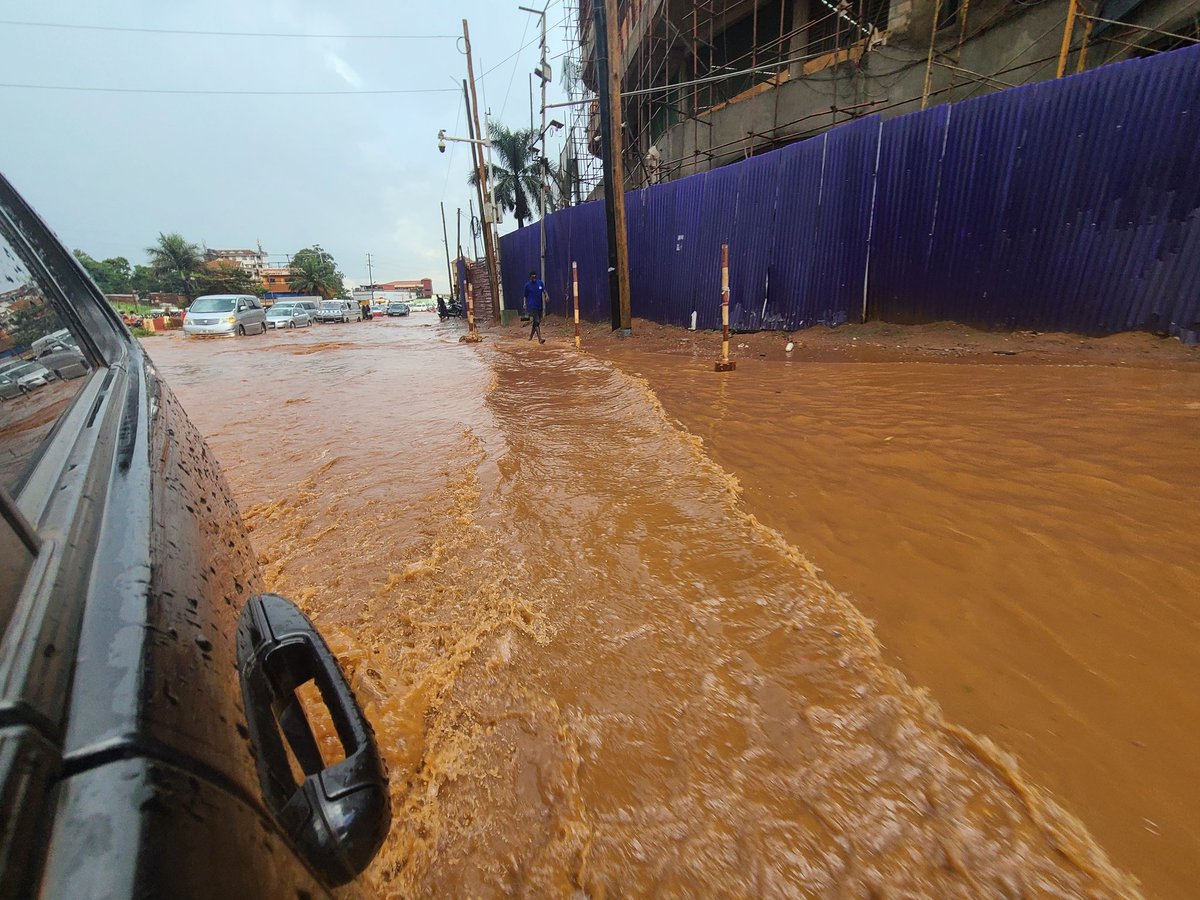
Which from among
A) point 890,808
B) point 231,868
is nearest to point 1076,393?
point 890,808

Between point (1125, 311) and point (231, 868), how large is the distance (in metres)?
8.13

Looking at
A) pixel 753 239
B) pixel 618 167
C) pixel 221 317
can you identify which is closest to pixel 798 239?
pixel 753 239

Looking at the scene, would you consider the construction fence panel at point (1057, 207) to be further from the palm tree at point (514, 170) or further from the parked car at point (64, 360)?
the palm tree at point (514, 170)

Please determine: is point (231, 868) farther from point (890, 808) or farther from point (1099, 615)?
point (1099, 615)

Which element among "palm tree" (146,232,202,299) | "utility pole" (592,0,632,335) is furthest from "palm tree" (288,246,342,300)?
"utility pole" (592,0,632,335)

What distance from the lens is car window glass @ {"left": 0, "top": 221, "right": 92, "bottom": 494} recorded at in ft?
2.83

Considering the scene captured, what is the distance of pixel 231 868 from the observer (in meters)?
0.41

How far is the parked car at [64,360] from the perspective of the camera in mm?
1240

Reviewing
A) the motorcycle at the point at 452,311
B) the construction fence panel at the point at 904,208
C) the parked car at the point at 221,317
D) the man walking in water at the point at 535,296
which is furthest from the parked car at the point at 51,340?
the motorcycle at the point at 452,311

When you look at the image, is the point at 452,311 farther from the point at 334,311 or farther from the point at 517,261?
the point at 517,261

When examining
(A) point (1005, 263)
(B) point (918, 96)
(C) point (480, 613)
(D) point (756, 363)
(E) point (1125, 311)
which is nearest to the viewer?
(C) point (480, 613)

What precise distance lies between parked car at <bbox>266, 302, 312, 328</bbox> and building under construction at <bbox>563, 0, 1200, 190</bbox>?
52.5 ft

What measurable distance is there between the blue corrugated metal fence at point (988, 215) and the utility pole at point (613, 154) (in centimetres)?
140

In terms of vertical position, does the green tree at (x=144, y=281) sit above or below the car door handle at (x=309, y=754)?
above
